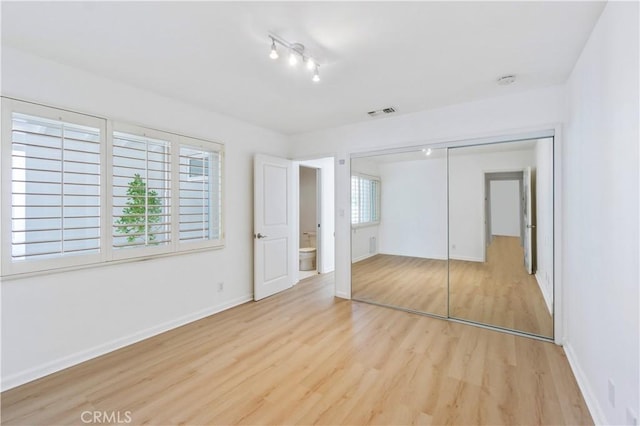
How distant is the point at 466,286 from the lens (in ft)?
12.7

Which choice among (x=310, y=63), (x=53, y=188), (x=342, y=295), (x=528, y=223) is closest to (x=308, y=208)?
(x=342, y=295)

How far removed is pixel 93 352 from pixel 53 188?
4.67 ft

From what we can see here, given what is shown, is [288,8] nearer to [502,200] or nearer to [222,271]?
[222,271]

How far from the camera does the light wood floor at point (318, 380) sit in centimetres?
179

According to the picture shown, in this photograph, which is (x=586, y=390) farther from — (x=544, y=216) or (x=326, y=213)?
(x=326, y=213)

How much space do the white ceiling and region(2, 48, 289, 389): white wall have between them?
191mm

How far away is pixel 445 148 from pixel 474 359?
7.28 feet

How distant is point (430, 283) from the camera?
4.07 m

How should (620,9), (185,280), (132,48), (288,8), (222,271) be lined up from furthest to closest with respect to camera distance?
(222,271)
(185,280)
(132,48)
(288,8)
(620,9)

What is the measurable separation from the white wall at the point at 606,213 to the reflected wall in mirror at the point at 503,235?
777mm

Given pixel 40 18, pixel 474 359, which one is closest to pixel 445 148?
pixel 474 359

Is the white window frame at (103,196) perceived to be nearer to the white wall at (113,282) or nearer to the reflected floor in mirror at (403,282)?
the white wall at (113,282)

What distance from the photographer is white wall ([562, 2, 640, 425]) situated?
4.28 feet

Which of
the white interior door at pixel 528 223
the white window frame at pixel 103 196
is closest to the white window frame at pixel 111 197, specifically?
the white window frame at pixel 103 196
